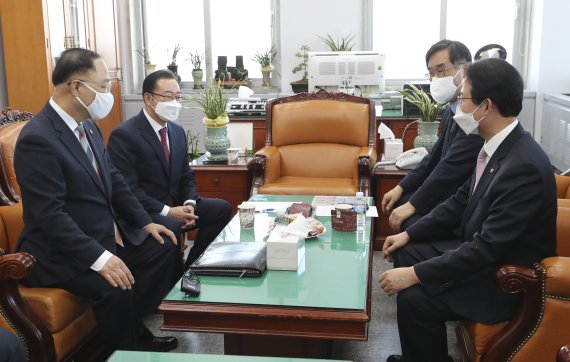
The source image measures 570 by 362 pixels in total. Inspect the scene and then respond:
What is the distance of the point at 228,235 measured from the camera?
8.30 ft

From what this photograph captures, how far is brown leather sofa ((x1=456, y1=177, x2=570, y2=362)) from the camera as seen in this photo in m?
1.73

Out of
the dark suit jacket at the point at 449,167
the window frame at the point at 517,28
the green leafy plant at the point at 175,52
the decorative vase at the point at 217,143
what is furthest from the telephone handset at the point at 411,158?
the green leafy plant at the point at 175,52

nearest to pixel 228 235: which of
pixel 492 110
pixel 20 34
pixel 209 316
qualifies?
pixel 209 316

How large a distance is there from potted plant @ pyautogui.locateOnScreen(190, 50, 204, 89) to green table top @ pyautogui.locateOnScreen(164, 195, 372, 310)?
12.6 feet

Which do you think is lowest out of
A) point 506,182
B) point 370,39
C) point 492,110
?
point 506,182

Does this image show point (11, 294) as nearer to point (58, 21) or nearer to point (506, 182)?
point (506, 182)

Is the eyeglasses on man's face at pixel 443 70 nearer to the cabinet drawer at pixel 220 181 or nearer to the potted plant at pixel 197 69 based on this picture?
the cabinet drawer at pixel 220 181

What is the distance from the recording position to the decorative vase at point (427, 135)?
372 centimetres

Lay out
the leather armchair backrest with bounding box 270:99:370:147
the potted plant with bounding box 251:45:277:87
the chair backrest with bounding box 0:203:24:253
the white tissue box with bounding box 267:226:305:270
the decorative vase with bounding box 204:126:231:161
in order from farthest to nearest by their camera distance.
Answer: the potted plant with bounding box 251:45:277:87
the leather armchair backrest with bounding box 270:99:370:147
the decorative vase with bounding box 204:126:231:161
the chair backrest with bounding box 0:203:24:253
the white tissue box with bounding box 267:226:305:270

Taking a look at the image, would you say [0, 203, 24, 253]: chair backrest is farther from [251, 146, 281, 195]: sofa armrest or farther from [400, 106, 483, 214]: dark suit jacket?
[400, 106, 483, 214]: dark suit jacket

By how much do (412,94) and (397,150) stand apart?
818mm

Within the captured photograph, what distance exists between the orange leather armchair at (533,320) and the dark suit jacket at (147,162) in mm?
1662

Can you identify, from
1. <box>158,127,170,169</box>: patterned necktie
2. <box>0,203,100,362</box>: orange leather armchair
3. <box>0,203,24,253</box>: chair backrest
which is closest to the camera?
<box>0,203,100,362</box>: orange leather armchair

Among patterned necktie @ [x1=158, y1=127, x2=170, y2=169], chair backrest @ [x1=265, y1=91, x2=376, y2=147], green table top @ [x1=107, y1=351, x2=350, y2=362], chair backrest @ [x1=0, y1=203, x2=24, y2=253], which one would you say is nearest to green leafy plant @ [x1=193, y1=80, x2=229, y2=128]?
chair backrest @ [x1=265, y1=91, x2=376, y2=147]
